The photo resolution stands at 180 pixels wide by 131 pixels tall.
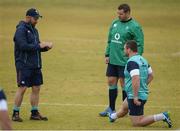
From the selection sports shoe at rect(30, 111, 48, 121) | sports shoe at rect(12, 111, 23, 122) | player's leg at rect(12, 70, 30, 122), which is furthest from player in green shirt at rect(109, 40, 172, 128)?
sports shoe at rect(12, 111, 23, 122)

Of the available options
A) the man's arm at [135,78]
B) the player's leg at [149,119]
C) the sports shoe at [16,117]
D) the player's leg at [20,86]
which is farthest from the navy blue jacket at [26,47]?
the player's leg at [149,119]

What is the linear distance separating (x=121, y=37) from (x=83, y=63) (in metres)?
9.86

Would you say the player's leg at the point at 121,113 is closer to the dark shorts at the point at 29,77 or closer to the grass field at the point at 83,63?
the grass field at the point at 83,63

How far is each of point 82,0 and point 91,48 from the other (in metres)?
29.5

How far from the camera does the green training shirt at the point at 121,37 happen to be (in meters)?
16.4

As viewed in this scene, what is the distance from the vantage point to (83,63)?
86.1 ft

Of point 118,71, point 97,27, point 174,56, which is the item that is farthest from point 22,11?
point 118,71

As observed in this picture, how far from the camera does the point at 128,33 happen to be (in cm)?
1641

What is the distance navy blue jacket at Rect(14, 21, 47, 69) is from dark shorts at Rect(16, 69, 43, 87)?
0.31 ft

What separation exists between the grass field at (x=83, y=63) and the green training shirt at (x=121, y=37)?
1.23 m

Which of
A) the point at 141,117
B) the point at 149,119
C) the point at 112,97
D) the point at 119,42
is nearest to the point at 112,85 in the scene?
the point at 112,97

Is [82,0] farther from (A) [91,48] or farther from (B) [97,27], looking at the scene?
(A) [91,48]

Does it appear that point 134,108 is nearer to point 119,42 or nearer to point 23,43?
point 119,42

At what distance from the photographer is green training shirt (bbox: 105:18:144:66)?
53.7 feet
